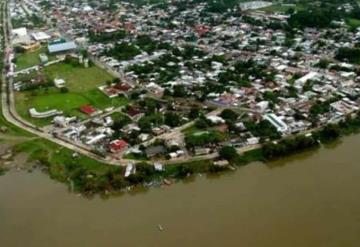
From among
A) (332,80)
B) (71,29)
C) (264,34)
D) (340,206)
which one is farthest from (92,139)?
(71,29)

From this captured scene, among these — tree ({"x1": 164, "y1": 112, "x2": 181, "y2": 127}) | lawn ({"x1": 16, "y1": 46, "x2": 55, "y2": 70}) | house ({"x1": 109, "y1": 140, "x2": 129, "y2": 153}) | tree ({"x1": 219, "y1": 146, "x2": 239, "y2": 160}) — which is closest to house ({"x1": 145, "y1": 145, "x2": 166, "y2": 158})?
house ({"x1": 109, "y1": 140, "x2": 129, "y2": 153})

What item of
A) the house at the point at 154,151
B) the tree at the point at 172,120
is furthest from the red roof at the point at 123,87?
the house at the point at 154,151

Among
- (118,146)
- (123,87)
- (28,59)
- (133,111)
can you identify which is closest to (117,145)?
(118,146)

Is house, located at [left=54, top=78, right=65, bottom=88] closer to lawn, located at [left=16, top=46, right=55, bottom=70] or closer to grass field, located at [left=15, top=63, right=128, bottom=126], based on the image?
grass field, located at [left=15, top=63, right=128, bottom=126]

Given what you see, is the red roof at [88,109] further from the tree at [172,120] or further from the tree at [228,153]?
the tree at [228,153]

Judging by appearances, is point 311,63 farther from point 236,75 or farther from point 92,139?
point 92,139

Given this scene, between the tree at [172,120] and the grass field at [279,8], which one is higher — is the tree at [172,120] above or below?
above
